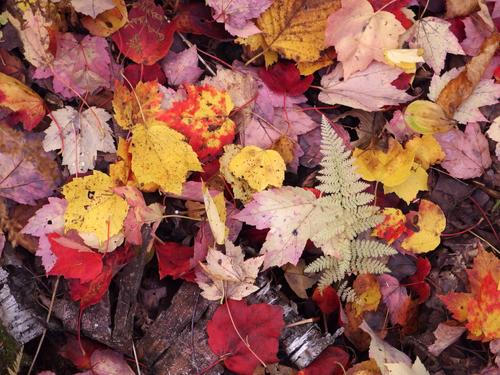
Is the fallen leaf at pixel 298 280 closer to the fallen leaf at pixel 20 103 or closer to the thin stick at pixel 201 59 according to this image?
the thin stick at pixel 201 59

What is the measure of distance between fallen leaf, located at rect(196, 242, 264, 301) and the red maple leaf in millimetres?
778

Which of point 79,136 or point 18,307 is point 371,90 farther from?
point 18,307

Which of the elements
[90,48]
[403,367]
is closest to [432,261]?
[403,367]

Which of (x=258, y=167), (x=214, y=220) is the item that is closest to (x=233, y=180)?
(x=258, y=167)

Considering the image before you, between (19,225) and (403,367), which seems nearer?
(403,367)

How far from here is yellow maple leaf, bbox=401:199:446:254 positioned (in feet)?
8.24

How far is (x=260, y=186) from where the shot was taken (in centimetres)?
233

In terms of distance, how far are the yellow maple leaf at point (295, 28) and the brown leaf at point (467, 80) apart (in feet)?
2.06

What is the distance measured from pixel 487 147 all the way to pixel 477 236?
419mm

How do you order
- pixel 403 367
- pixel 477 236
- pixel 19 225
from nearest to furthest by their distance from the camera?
pixel 403 367, pixel 19 225, pixel 477 236

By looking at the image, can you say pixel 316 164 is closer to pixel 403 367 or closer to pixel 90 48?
pixel 403 367

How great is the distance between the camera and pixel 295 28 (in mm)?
2496

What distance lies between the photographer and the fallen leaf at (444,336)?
2.40 meters

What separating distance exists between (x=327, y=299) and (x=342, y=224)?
0.37 metres
